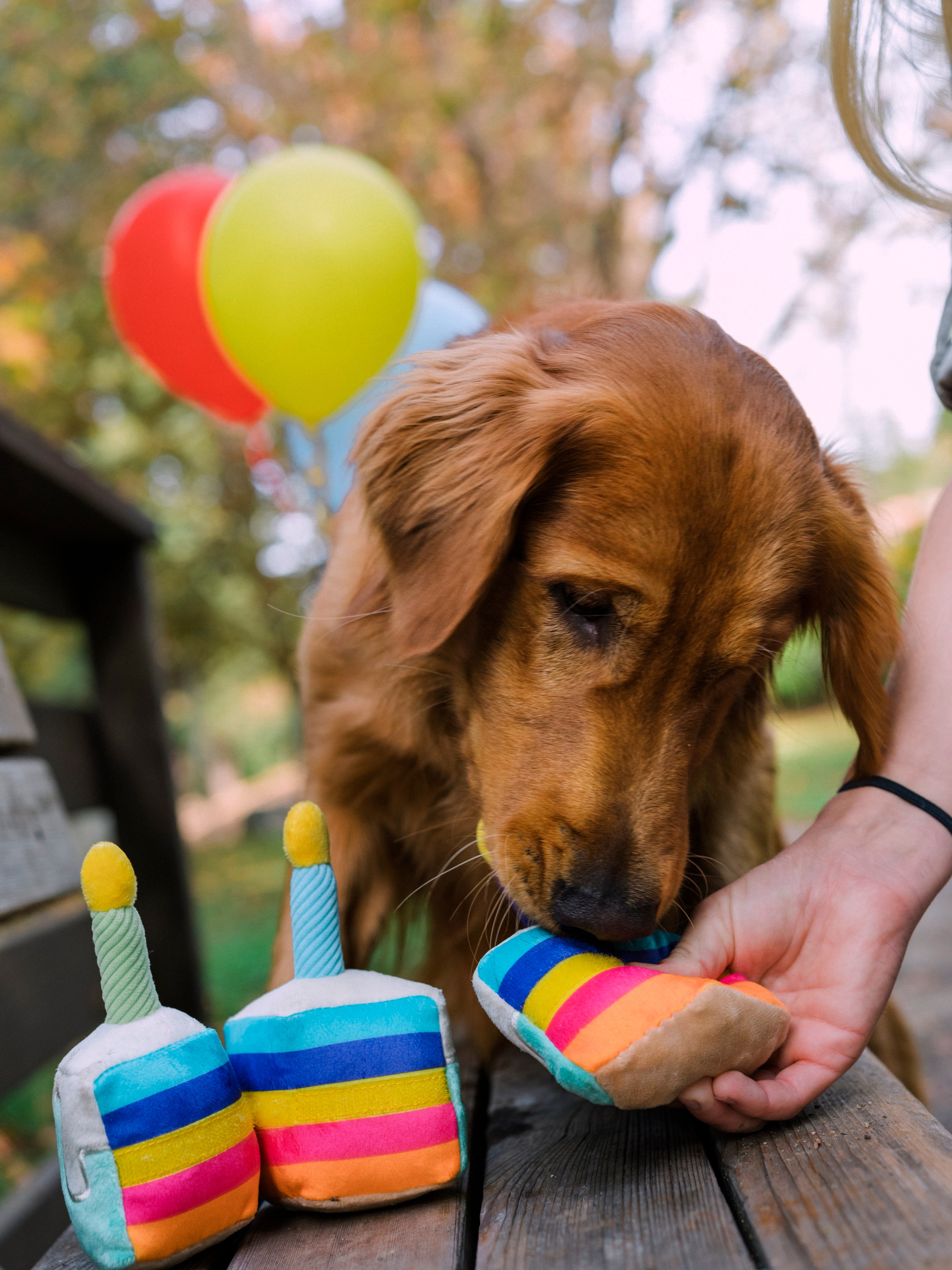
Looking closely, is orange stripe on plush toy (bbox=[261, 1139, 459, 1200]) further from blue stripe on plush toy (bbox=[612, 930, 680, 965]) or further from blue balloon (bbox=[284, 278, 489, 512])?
blue balloon (bbox=[284, 278, 489, 512])

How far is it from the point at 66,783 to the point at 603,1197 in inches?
80.3

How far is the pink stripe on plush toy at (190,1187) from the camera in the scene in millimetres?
931

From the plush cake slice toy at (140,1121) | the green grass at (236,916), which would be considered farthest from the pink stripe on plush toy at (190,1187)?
the green grass at (236,916)

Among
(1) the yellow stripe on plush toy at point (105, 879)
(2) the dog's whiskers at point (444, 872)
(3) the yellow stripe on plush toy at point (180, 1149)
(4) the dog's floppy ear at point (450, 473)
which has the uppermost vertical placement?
(4) the dog's floppy ear at point (450, 473)

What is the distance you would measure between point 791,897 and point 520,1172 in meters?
0.46

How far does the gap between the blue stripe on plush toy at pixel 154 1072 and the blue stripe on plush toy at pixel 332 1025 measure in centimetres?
6

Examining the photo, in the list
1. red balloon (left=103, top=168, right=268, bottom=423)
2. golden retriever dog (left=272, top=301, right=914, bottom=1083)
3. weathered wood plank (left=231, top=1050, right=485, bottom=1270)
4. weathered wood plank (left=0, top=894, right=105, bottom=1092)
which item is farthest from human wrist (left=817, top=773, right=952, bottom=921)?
red balloon (left=103, top=168, right=268, bottom=423)

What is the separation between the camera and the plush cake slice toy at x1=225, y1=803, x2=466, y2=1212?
1042 mm

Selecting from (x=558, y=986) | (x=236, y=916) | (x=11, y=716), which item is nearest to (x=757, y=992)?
(x=558, y=986)

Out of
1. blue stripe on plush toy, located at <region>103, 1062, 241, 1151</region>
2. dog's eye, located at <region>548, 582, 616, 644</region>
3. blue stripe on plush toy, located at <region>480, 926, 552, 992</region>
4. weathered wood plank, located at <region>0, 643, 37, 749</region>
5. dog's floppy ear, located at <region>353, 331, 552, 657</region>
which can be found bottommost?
blue stripe on plush toy, located at <region>480, 926, 552, 992</region>

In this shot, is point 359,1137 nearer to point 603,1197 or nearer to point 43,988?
point 603,1197

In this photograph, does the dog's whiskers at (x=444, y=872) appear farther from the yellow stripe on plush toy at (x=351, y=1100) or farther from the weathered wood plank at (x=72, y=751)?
the weathered wood plank at (x=72, y=751)

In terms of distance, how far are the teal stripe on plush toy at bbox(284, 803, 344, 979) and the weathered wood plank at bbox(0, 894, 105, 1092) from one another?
709 millimetres

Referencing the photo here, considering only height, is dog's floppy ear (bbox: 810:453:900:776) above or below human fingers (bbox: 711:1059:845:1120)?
above
